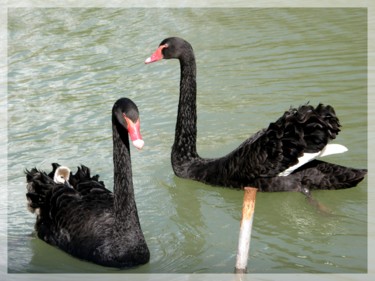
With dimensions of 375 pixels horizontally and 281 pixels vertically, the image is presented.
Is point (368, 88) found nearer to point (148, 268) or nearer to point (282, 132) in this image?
point (282, 132)

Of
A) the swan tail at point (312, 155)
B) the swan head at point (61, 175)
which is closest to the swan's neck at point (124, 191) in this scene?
the swan head at point (61, 175)

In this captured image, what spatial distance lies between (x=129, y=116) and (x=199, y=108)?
3612 mm

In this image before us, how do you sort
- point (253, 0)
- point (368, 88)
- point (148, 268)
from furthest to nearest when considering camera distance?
1. point (253, 0)
2. point (368, 88)
3. point (148, 268)

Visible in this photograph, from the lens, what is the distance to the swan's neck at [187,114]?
7.15 metres

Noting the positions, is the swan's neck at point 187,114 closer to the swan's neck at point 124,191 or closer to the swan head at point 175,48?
the swan head at point 175,48

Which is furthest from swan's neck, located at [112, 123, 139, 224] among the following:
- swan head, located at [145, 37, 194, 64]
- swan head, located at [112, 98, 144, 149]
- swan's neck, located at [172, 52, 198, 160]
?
swan head, located at [145, 37, 194, 64]

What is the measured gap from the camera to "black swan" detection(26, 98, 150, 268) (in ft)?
17.3

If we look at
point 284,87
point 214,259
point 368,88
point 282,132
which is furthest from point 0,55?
point 214,259

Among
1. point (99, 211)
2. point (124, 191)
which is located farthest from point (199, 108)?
point (124, 191)

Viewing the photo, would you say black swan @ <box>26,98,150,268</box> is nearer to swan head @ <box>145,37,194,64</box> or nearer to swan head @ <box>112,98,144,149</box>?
swan head @ <box>112,98,144,149</box>

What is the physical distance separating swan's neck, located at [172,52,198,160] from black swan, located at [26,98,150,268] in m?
1.25

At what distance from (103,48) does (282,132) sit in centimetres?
496

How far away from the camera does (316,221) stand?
5988 mm

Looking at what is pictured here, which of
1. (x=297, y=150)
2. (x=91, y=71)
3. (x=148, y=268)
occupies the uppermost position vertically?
(x=91, y=71)
